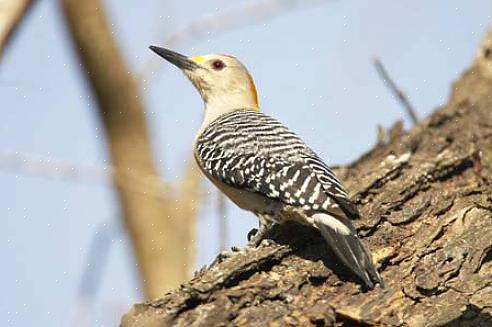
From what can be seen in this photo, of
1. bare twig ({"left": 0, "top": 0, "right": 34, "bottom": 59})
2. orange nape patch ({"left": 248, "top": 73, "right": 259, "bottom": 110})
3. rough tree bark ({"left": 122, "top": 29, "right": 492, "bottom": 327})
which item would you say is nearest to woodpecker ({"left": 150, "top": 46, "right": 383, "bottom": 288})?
rough tree bark ({"left": 122, "top": 29, "right": 492, "bottom": 327})

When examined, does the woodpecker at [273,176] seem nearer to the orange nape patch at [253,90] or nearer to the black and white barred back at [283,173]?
the black and white barred back at [283,173]

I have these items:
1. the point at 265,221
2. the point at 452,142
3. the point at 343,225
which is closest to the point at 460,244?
A: the point at 343,225

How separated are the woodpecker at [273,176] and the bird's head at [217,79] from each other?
7 cm

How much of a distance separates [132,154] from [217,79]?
1.11m

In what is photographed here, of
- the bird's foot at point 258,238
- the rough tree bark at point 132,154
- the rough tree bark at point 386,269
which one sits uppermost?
the rough tree bark at point 132,154

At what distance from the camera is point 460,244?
5875 millimetres

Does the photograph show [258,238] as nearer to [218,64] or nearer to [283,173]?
[283,173]

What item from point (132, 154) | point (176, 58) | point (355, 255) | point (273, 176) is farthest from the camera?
point (176, 58)

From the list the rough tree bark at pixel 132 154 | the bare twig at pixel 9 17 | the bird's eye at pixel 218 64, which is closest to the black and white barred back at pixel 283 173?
the rough tree bark at pixel 132 154

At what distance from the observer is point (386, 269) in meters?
5.70

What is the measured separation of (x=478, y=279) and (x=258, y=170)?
163 cm

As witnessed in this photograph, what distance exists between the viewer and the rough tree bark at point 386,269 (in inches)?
194

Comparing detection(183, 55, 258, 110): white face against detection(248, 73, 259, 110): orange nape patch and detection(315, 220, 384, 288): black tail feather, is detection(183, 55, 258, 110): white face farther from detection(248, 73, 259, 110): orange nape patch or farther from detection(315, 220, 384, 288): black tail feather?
detection(315, 220, 384, 288): black tail feather

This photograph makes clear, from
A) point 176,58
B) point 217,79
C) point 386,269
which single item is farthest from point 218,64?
point 386,269
